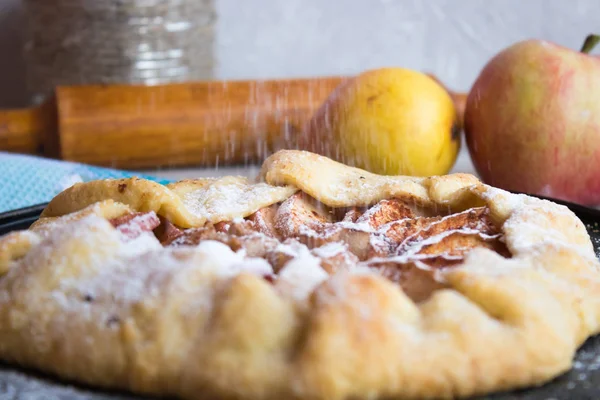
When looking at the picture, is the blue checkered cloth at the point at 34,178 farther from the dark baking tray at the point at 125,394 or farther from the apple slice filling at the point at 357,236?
the dark baking tray at the point at 125,394

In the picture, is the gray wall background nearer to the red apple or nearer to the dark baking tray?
the red apple

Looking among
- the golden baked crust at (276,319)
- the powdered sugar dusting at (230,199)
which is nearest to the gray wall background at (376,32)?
the powdered sugar dusting at (230,199)

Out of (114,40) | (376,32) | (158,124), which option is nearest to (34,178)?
(158,124)

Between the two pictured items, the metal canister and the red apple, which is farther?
the metal canister

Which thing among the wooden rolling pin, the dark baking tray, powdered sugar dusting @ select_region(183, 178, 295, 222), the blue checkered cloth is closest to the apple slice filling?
powdered sugar dusting @ select_region(183, 178, 295, 222)

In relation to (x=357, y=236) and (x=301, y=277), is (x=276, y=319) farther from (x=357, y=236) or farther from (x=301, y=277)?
(x=357, y=236)

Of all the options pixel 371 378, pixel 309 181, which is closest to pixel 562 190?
pixel 309 181
